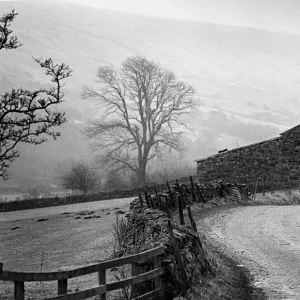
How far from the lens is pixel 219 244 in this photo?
1786 centimetres

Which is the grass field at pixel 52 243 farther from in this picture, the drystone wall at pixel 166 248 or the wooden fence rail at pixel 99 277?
the wooden fence rail at pixel 99 277

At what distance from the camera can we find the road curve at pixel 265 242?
43.9 feet

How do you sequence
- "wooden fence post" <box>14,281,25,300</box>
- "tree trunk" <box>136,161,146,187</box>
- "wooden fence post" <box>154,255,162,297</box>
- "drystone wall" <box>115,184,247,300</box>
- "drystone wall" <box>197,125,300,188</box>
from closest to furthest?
1. "wooden fence post" <box>14,281,25,300</box>
2. "wooden fence post" <box>154,255,162,297</box>
3. "drystone wall" <box>115,184,247,300</box>
4. "drystone wall" <box>197,125,300,188</box>
5. "tree trunk" <box>136,161,146,187</box>

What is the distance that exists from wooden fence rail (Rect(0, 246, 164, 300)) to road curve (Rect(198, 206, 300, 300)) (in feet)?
11.8

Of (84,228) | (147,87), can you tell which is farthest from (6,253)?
(147,87)

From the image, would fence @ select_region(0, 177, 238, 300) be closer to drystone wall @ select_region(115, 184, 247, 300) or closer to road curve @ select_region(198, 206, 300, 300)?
drystone wall @ select_region(115, 184, 247, 300)

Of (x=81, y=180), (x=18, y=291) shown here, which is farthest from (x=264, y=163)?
(x=18, y=291)

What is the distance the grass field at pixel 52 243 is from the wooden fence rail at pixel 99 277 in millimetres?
2510

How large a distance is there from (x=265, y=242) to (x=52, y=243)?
818 centimetres

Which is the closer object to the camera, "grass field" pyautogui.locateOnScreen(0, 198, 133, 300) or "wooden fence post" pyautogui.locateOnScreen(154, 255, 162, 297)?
"wooden fence post" pyautogui.locateOnScreen(154, 255, 162, 297)

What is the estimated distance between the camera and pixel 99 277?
8.19 m

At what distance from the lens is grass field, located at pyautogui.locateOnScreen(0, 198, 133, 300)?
41.3 feet

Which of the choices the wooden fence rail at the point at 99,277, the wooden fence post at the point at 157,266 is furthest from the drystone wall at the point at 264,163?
the wooden fence rail at the point at 99,277

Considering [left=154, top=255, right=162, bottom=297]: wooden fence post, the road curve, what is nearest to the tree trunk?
the road curve
